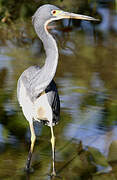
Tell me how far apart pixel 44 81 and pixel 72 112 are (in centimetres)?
130

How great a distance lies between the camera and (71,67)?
5367mm

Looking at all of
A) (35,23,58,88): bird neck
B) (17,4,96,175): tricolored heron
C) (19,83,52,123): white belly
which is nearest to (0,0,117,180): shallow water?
(17,4,96,175): tricolored heron

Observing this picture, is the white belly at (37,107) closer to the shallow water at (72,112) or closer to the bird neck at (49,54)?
the bird neck at (49,54)

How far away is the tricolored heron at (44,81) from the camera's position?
283 centimetres

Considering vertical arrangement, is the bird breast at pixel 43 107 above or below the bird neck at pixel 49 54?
below

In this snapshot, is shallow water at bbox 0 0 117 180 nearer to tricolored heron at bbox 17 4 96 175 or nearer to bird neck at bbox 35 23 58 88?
tricolored heron at bbox 17 4 96 175

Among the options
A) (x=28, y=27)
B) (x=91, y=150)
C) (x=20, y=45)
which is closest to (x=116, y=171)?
(x=91, y=150)

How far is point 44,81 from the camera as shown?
2.88 m

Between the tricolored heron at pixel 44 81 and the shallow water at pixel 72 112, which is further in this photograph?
the shallow water at pixel 72 112

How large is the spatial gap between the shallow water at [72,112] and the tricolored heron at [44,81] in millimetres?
198

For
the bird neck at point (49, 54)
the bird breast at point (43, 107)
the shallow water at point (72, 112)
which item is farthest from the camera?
the shallow water at point (72, 112)

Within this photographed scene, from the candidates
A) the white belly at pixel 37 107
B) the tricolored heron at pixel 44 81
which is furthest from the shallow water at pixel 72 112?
the white belly at pixel 37 107

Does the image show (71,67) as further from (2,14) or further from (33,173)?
(33,173)

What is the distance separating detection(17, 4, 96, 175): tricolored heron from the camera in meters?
2.83
